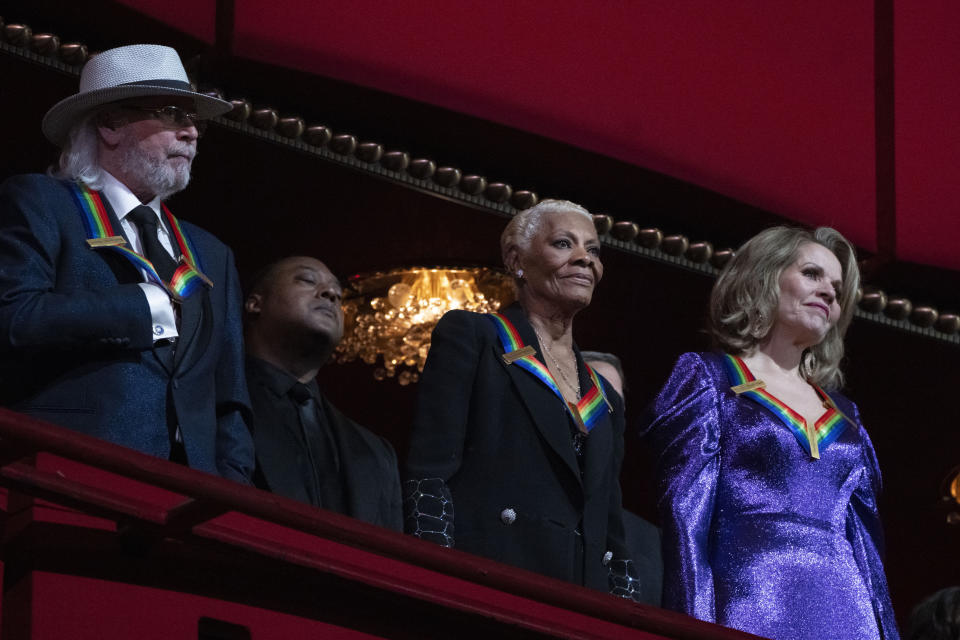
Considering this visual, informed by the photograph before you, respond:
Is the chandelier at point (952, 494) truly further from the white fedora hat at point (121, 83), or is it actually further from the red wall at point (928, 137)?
the white fedora hat at point (121, 83)

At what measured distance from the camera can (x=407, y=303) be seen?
5078 millimetres

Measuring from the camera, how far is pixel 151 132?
3281 millimetres

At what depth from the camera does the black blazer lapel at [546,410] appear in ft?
10.8

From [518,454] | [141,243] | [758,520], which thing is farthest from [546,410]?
[141,243]

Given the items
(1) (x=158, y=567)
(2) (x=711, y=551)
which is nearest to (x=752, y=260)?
(2) (x=711, y=551)

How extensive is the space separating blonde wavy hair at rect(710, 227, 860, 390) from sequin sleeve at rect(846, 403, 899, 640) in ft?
0.71

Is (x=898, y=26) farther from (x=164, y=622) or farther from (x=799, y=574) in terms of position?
(x=164, y=622)

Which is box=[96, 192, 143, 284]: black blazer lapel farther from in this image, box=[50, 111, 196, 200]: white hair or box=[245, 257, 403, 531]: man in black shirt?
box=[245, 257, 403, 531]: man in black shirt

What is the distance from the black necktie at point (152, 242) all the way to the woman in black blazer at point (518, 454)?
19.9 inches

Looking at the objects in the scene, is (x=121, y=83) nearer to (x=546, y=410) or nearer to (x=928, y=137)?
(x=546, y=410)

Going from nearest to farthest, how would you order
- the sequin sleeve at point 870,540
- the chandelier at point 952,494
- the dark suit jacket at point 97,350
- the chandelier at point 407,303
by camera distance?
the dark suit jacket at point 97,350 < the sequin sleeve at point 870,540 < the chandelier at point 407,303 < the chandelier at point 952,494

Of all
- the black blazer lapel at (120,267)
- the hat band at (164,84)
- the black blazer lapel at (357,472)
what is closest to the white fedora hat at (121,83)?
the hat band at (164,84)

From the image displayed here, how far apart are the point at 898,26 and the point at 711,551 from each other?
192cm

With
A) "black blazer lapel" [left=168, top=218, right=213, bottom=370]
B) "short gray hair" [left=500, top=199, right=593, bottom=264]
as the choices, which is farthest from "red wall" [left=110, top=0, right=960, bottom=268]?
"black blazer lapel" [left=168, top=218, right=213, bottom=370]
